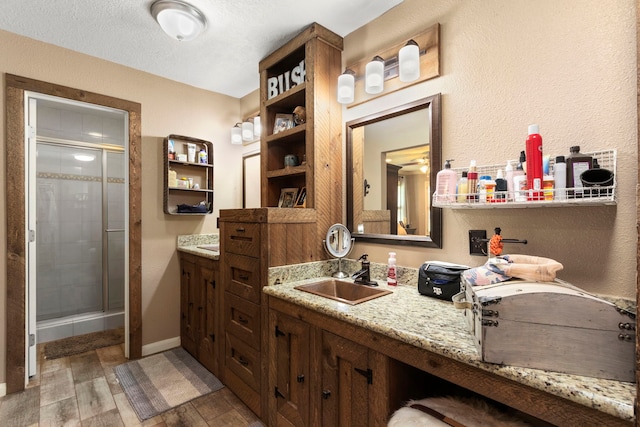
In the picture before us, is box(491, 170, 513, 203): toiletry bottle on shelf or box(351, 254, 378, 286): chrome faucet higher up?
box(491, 170, 513, 203): toiletry bottle on shelf

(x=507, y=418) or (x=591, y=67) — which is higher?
(x=591, y=67)

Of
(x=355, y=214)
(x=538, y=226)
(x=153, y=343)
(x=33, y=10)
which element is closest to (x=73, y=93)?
(x=33, y=10)

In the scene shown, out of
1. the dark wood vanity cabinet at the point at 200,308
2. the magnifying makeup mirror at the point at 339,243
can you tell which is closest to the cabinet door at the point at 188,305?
the dark wood vanity cabinet at the point at 200,308

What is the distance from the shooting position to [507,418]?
1.00m

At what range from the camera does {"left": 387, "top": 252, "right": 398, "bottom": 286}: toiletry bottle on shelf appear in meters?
1.70

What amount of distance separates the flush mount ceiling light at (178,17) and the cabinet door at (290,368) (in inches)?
72.7

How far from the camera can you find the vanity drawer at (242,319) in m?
1.82

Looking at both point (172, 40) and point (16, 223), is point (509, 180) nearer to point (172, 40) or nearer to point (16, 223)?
point (172, 40)

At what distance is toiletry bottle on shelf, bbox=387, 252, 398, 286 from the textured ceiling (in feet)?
5.00

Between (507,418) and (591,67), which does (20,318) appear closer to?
(507,418)

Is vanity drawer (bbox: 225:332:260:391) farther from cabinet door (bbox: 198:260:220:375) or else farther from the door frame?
the door frame

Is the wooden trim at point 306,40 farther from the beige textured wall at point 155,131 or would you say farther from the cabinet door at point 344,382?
the cabinet door at point 344,382

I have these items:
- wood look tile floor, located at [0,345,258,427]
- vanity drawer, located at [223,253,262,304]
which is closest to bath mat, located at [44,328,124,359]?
wood look tile floor, located at [0,345,258,427]

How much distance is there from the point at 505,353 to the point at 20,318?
2991 mm
